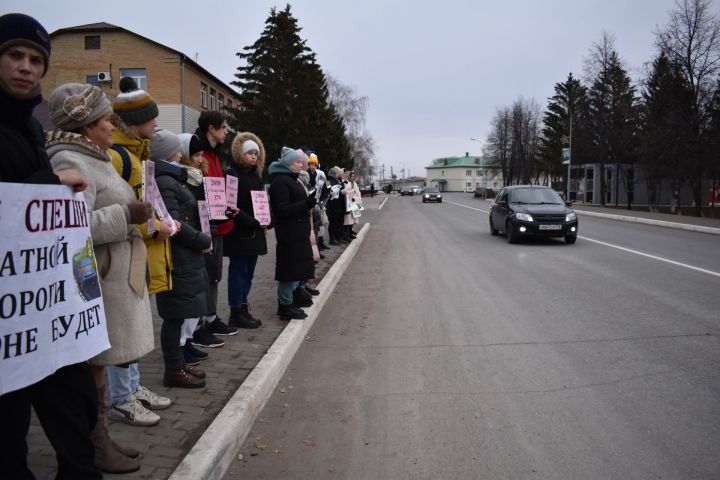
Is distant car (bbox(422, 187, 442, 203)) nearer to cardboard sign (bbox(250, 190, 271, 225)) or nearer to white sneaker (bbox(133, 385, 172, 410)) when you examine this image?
cardboard sign (bbox(250, 190, 271, 225))

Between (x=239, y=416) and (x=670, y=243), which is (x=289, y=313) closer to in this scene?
(x=239, y=416)

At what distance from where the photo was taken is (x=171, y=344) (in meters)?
→ 4.09

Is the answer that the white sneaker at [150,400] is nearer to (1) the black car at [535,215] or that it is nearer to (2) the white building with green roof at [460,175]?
(1) the black car at [535,215]

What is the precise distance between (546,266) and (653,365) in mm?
6086

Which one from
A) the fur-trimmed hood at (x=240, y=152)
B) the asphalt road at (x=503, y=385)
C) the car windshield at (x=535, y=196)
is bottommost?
the asphalt road at (x=503, y=385)

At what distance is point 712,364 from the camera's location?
190 inches

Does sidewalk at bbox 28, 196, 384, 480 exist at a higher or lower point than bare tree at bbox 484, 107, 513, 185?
lower

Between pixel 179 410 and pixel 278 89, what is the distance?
32.5 metres

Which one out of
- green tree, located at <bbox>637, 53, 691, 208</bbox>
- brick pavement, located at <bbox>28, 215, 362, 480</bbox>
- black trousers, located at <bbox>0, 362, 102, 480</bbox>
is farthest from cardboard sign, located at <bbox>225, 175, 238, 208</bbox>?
green tree, located at <bbox>637, 53, 691, 208</bbox>

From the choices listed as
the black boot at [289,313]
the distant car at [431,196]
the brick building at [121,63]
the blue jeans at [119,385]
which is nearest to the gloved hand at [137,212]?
the blue jeans at [119,385]

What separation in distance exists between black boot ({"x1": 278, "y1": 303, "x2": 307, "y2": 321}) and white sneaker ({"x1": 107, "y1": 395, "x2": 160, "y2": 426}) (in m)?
2.80

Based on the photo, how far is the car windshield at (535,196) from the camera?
1547cm

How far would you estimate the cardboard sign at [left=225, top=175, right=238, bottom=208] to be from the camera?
5387 millimetres

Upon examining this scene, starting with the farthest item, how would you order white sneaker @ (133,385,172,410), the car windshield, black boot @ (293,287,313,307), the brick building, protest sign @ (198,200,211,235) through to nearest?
the brick building
the car windshield
black boot @ (293,287,313,307)
protest sign @ (198,200,211,235)
white sneaker @ (133,385,172,410)
